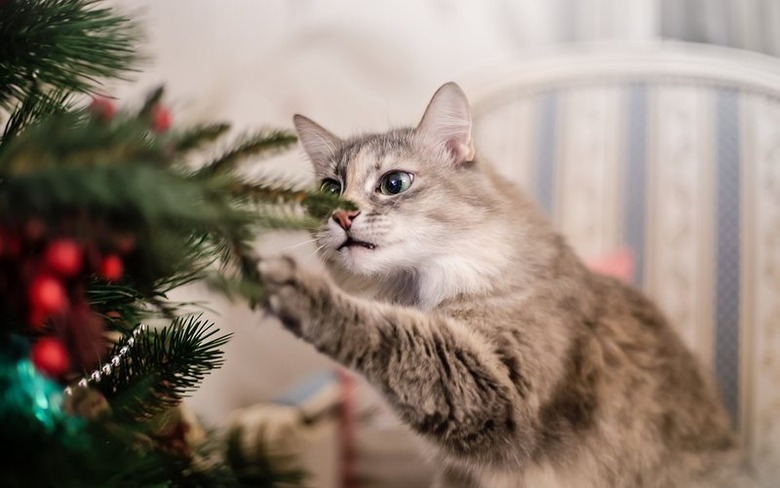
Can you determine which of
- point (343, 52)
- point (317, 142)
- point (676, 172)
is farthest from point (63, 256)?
point (343, 52)

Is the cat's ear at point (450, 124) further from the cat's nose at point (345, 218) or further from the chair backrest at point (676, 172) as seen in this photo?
the chair backrest at point (676, 172)

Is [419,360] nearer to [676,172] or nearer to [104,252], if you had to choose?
[104,252]

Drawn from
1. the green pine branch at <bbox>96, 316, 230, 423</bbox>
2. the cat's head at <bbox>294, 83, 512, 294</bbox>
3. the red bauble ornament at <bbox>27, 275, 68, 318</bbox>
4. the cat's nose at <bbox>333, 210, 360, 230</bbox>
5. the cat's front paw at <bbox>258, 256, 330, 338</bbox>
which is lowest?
the green pine branch at <bbox>96, 316, 230, 423</bbox>

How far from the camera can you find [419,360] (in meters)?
0.79

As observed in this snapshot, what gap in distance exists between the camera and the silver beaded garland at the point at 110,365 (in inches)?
21.6

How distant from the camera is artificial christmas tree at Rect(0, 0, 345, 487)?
1.26 ft

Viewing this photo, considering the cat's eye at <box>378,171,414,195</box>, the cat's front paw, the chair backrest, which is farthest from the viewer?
the chair backrest

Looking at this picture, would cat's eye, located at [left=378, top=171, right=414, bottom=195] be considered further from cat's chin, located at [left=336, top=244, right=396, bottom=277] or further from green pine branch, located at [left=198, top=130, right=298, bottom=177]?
green pine branch, located at [left=198, top=130, right=298, bottom=177]

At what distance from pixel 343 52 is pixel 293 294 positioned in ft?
4.95

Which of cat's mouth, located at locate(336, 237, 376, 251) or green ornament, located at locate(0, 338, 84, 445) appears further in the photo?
cat's mouth, located at locate(336, 237, 376, 251)

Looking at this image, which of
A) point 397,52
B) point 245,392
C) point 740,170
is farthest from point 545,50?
point 245,392

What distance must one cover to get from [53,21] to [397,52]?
1466 millimetres

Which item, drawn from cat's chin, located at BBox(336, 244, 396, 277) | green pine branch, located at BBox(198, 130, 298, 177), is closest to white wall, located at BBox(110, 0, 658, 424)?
cat's chin, located at BBox(336, 244, 396, 277)

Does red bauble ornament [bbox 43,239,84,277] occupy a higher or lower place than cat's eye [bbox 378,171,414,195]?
lower
